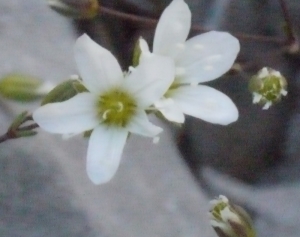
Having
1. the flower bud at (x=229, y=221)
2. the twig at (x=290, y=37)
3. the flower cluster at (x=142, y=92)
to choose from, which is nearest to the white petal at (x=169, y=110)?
the flower cluster at (x=142, y=92)

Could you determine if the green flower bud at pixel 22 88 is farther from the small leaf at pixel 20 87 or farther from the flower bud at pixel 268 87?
the flower bud at pixel 268 87

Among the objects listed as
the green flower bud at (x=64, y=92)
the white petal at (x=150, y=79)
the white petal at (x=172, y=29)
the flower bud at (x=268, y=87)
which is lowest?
the flower bud at (x=268, y=87)

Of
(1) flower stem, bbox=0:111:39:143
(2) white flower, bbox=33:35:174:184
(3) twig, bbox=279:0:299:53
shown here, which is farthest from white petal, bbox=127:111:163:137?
(3) twig, bbox=279:0:299:53

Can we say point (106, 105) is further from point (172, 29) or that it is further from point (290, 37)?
point (290, 37)

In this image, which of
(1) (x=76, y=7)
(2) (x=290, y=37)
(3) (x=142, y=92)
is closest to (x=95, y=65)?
(3) (x=142, y=92)

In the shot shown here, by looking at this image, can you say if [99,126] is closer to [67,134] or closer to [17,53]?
[67,134]
